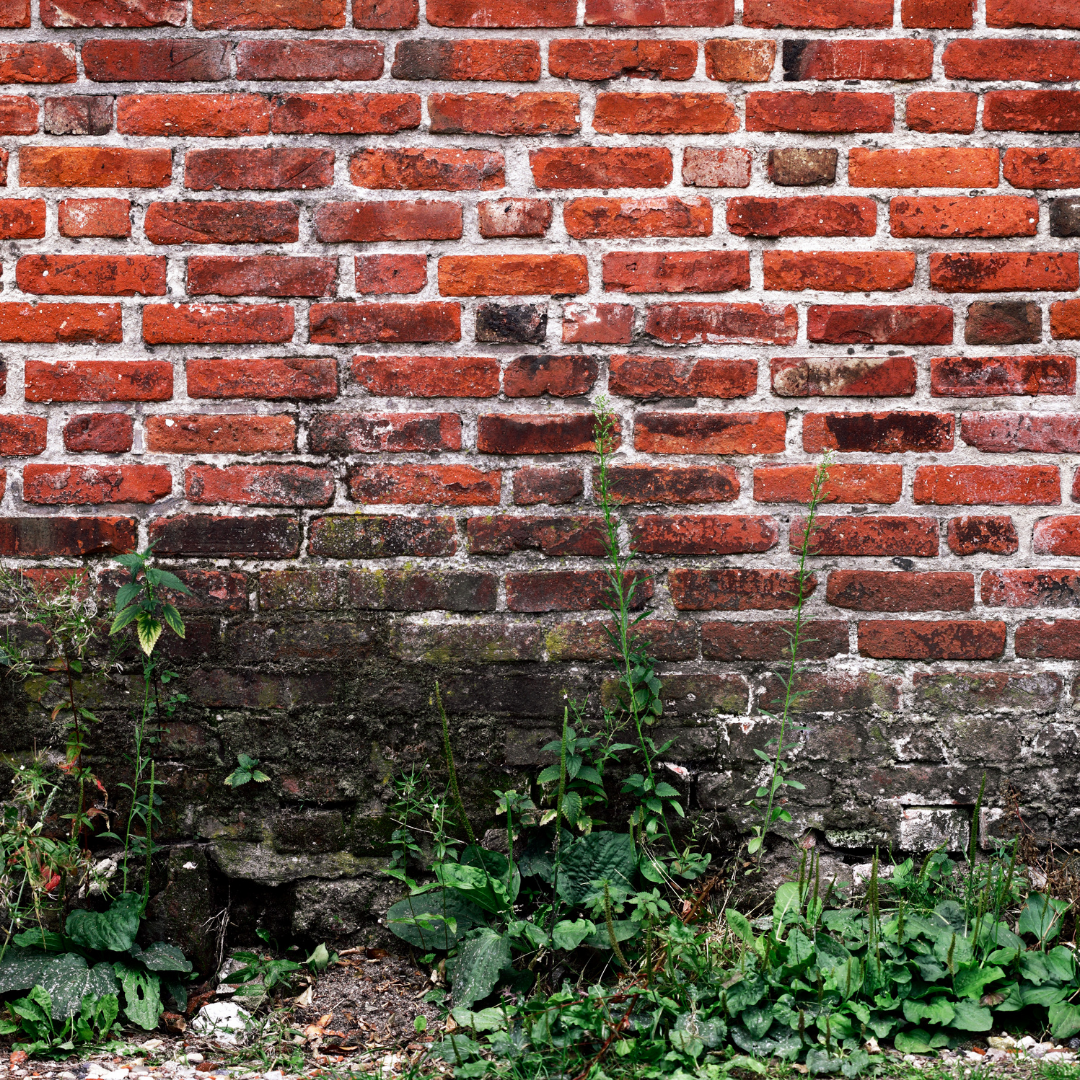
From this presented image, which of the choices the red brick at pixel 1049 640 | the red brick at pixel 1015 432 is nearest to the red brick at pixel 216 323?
the red brick at pixel 1015 432

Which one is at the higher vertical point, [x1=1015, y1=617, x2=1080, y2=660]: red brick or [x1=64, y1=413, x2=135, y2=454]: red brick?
[x1=64, y1=413, x2=135, y2=454]: red brick

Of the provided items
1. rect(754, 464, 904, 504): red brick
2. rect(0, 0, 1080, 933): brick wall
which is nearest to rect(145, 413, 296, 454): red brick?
rect(0, 0, 1080, 933): brick wall

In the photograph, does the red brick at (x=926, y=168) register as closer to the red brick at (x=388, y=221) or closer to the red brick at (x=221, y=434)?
the red brick at (x=388, y=221)

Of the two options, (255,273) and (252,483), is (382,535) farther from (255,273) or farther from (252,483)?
(255,273)

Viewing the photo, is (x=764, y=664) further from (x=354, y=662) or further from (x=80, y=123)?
(x=80, y=123)

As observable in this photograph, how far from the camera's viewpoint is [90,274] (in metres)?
1.90

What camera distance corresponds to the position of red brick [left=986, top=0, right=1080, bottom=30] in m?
1.85

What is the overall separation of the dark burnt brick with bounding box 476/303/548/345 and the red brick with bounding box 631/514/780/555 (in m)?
0.48

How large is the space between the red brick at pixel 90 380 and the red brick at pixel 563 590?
91cm

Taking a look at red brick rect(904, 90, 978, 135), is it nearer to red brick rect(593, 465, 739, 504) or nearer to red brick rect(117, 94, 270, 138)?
red brick rect(593, 465, 739, 504)

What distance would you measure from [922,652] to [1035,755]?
33 cm

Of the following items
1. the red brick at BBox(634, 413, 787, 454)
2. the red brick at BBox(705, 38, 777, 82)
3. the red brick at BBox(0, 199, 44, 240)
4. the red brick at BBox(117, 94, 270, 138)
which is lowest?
the red brick at BBox(634, 413, 787, 454)

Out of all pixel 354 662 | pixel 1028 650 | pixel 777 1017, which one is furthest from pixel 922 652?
pixel 354 662

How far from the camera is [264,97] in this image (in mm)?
1888
